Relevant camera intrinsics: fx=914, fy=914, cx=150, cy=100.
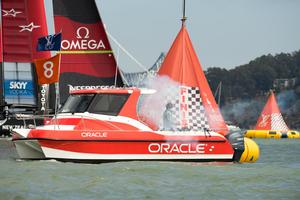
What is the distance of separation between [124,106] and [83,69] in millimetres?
5098

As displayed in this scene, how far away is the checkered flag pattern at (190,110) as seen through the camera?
25.3 m

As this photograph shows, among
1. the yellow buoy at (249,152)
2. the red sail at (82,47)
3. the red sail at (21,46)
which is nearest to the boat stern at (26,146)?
the red sail at (82,47)

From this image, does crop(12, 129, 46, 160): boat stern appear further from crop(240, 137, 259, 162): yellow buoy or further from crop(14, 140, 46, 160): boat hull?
crop(240, 137, 259, 162): yellow buoy

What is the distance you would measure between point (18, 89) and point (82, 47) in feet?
48.3

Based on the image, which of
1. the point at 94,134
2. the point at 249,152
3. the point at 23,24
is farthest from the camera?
the point at 23,24

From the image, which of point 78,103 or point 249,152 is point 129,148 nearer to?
point 78,103

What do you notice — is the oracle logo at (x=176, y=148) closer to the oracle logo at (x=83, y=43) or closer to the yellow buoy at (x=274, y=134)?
the oracle logo at (x=83, y=43)

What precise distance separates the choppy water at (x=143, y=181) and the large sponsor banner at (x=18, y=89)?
20.2 metres

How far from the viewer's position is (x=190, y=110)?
25734mm

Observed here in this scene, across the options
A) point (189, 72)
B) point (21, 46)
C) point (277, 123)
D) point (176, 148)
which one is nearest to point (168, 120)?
point (176, 148)

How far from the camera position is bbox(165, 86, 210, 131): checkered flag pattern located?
25.3m

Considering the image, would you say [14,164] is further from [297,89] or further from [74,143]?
[297,89]

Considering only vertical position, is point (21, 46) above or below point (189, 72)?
above

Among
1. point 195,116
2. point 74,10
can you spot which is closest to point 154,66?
point 74,10
